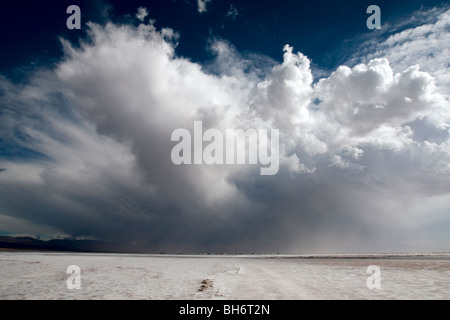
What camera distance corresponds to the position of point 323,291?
16.1 m
